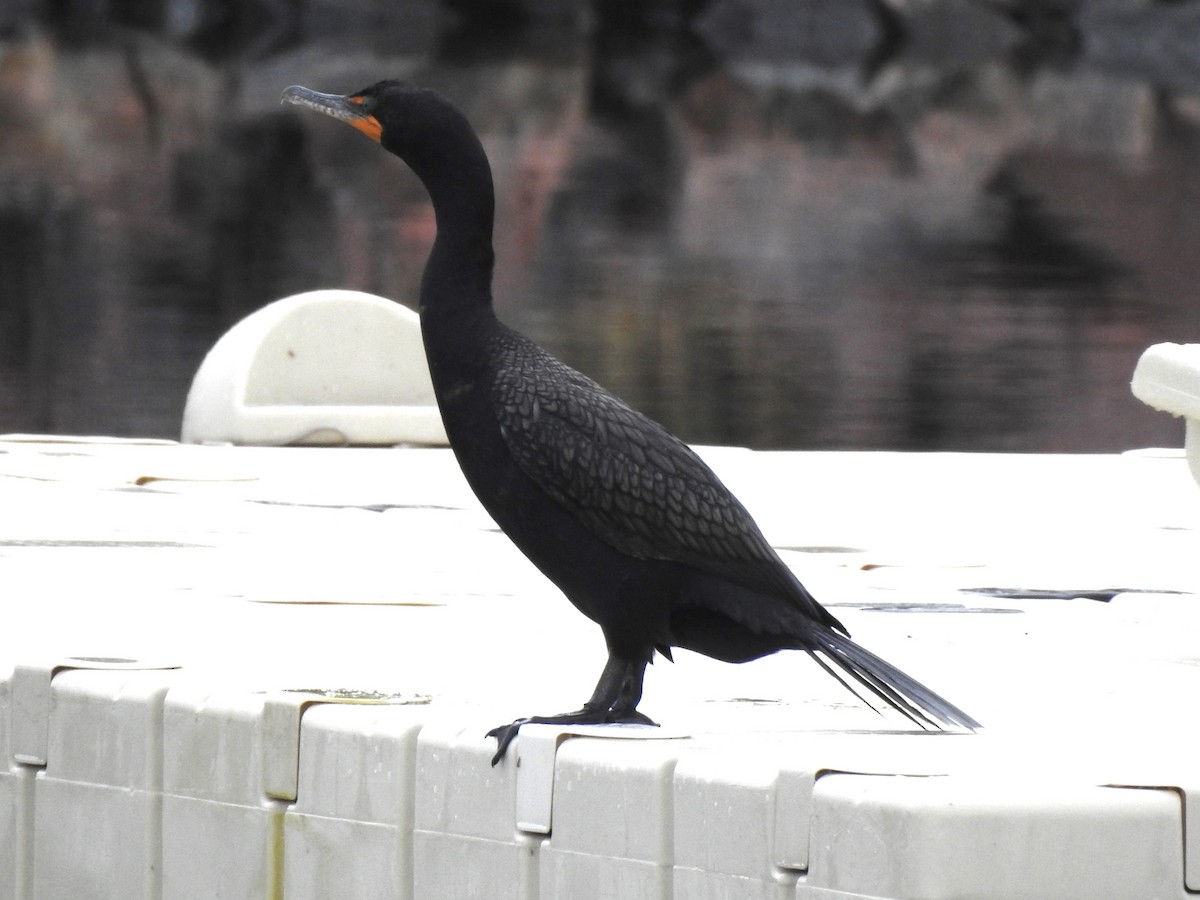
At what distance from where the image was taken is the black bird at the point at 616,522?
4.21 meters

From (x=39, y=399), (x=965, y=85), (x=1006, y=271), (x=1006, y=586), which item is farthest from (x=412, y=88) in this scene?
(x=965, y=85)

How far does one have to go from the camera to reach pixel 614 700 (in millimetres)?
Answer: 4285

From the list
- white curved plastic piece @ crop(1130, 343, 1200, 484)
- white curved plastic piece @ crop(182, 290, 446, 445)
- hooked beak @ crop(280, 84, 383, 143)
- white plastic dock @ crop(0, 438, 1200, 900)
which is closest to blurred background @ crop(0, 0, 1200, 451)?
white curved plastic piece @ crop(182, 290, 446, 445)

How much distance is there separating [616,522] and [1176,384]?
192cm

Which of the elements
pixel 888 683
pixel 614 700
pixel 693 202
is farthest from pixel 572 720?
pixel 693 202

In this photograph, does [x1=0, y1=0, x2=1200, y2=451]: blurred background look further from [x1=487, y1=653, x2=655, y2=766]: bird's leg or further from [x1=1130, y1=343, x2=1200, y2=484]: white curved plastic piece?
[x1=487, y1=653, x2=655, y2=766]: bird's leg

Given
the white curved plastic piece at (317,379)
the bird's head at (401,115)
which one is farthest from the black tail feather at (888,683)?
the white curved plastic piece at (317,379)

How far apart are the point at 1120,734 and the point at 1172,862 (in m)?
0.74

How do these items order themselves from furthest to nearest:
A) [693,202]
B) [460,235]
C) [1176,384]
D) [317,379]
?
[693,202] → [317,379] → [1176,384] → [460,235]

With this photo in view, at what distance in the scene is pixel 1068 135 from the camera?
48781 mm

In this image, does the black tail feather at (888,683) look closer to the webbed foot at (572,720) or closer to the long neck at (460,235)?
the webbed foot at (572,720)

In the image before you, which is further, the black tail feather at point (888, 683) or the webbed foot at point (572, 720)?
the black tail feather at point (888, 683)

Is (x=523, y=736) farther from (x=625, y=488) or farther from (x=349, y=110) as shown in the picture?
(x=349, y=110)

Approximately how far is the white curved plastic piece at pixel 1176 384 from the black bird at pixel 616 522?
1.56 meters
